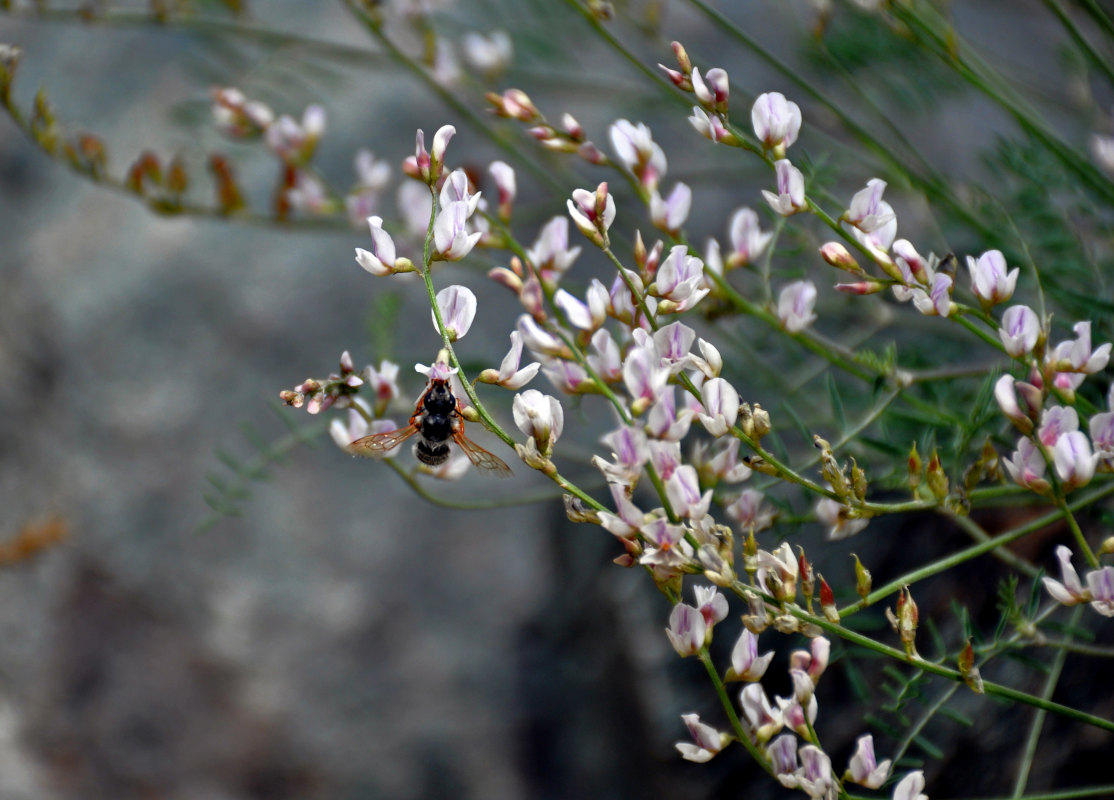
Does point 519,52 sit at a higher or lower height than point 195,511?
higher

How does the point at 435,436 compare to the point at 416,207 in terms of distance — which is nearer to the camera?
the point at 435,436

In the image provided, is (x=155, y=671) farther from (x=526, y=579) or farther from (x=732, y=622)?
(x=732, y=622)

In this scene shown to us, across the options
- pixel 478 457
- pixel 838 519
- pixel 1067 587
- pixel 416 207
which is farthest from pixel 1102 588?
pixel 416 207

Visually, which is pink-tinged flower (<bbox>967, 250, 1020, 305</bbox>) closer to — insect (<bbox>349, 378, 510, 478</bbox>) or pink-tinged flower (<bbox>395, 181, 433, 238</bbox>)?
insect (<bbox>349, 378, 510, 478</bbox>)

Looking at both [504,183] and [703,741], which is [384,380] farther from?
[703,741]

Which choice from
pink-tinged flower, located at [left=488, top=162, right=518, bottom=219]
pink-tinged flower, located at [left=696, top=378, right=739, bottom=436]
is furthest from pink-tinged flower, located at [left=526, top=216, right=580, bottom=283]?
pink-tinged flower, located at [left=696, top=378, right=739, bottom=436]

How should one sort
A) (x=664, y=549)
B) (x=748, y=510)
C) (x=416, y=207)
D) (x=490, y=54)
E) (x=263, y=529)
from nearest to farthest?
(x=664, y=549)
(x=748, y=510)
(x=416, y=207)
(x=490, y=54)
(x=263, y=529)

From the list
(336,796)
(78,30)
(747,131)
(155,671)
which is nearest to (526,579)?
(336,796)

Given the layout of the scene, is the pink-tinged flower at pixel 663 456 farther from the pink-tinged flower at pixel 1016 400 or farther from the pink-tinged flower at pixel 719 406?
the pink-tinged flower at pixel 1016 400
